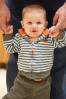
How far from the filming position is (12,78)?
119 cm

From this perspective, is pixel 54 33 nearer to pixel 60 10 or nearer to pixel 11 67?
pixel 60 10

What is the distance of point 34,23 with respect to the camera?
0.94 m

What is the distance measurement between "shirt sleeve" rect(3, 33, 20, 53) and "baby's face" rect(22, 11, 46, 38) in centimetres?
8

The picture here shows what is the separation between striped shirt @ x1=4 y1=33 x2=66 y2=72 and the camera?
97 cm

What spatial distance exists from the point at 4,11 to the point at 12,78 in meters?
0.41

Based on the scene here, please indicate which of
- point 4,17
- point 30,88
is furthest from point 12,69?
point 4,17

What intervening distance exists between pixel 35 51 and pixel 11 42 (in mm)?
126

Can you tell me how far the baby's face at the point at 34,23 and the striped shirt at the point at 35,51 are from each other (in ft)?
0.11

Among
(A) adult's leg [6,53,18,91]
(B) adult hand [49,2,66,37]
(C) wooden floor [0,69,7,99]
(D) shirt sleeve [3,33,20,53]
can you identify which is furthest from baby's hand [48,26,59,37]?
(C) wooden floor [0,69,7,99]

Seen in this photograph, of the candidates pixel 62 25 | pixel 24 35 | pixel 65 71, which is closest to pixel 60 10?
pixel 62 25

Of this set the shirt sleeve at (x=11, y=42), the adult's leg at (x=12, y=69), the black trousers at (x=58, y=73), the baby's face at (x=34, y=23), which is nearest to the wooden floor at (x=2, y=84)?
the adult's leg at (x=12, y=69)

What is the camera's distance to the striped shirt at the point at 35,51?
3.17 ft

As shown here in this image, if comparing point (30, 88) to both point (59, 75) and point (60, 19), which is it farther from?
point (60, 19)

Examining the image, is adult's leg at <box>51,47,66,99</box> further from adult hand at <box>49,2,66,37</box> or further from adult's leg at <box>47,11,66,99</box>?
adult hand at <box>49,2,66,37</box>
